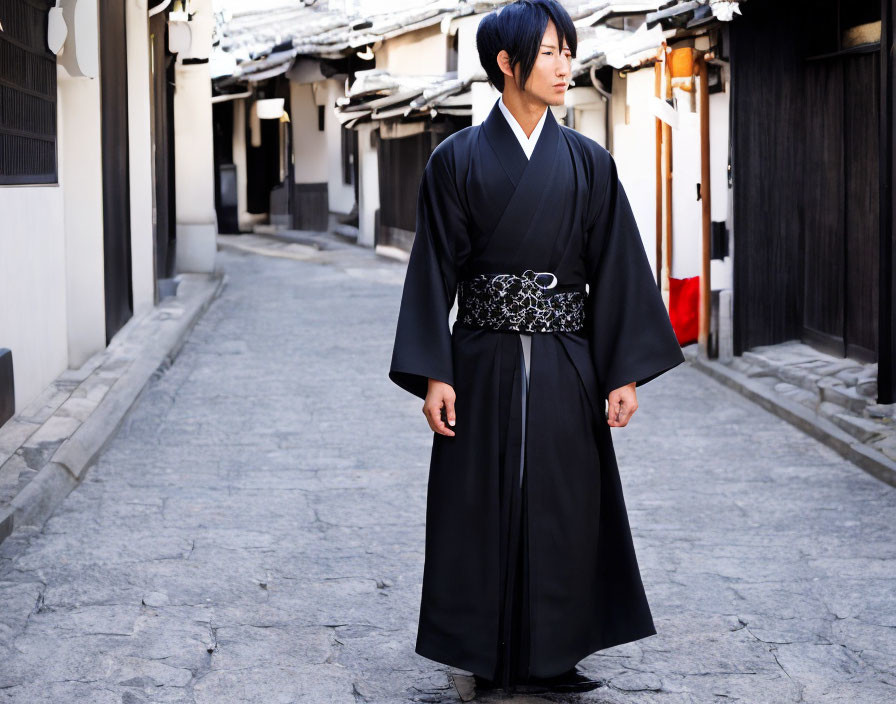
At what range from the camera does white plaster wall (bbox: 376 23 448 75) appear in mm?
24391

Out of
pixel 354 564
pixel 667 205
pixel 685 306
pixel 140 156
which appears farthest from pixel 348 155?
pixel 354 564

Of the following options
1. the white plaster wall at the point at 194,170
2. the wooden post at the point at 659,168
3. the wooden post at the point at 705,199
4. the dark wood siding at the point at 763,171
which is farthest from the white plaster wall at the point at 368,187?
the dark wood siding at the point at 763,171

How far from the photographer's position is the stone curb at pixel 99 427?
650cm

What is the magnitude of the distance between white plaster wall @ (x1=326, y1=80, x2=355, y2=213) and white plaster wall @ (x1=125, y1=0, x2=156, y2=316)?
16.8 metres

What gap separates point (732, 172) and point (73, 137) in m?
5.76

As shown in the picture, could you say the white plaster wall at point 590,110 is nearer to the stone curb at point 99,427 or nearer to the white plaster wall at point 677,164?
the white plaster wall at point 677,164

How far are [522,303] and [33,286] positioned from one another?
233 inches

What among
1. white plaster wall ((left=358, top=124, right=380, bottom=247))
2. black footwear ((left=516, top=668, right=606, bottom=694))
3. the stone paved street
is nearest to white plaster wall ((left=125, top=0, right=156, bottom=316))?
the stone paved street

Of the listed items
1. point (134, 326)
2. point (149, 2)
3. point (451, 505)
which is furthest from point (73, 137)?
point (451, 505)

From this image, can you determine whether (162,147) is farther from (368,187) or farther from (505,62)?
(505,62)

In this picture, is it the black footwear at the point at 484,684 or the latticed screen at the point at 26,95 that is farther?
the latticed screen at the point at 26,95

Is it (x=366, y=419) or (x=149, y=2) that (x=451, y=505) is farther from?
(x=149, y=2)

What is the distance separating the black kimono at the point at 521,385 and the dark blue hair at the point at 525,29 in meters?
0.23

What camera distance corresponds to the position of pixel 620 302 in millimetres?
4301
